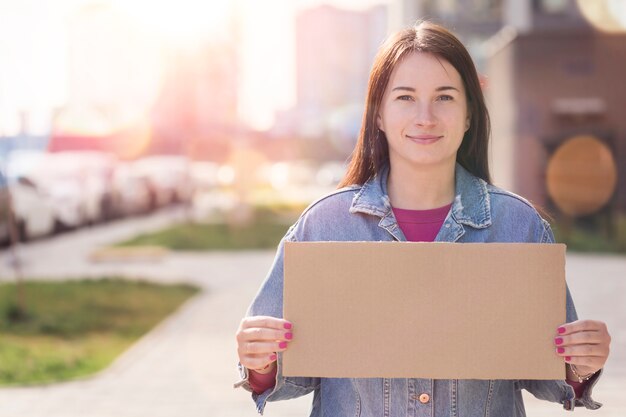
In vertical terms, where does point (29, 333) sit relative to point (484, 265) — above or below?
below

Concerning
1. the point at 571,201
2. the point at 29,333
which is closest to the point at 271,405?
the point at 29,333

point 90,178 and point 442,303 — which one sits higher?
point 442,303

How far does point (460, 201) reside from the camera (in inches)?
104

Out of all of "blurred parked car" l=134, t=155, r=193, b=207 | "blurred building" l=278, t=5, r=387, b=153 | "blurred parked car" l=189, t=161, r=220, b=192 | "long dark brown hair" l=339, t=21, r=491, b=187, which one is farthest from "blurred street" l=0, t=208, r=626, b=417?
"blurred building" l=278, t=5, r=387, b=153

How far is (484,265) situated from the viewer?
2.45 metres

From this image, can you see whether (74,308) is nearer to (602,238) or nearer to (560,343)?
(560,343)

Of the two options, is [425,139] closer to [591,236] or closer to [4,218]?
[4,218]

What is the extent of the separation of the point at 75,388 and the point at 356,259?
4635mm

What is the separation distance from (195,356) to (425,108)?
535 cm

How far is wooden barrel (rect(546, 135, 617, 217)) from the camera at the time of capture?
1883 cm

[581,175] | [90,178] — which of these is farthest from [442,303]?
[90,178]

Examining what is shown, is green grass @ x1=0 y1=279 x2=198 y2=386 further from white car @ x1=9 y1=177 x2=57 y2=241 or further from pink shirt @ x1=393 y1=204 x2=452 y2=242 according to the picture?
white car @ x1=9 y1=177 x2=57 y2=241

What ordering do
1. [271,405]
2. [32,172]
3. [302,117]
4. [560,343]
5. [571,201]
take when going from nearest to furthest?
[560,343], [271,405], [571,201], [32,172], [302,117]

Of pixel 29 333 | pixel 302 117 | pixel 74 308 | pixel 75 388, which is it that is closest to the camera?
pixel 75 388
